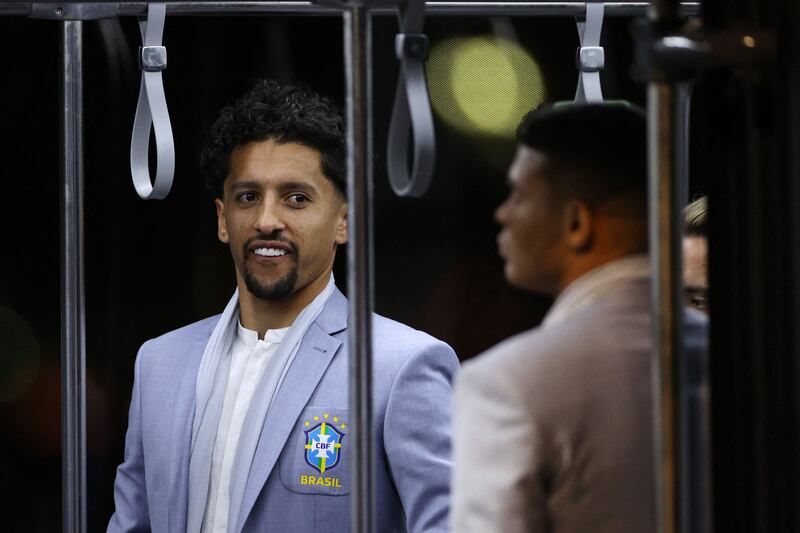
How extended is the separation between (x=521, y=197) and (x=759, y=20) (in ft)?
0.67

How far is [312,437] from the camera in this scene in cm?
187

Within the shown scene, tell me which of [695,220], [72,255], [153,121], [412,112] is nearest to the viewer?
[412,112]

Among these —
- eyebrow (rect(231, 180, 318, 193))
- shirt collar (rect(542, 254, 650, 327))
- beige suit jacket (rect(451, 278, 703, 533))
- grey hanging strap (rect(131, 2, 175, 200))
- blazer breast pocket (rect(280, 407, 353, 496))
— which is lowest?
blazer breast pocket (rect(280, 407, 353, 496))

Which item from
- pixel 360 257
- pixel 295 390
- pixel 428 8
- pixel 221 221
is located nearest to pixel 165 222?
pixel 221 221

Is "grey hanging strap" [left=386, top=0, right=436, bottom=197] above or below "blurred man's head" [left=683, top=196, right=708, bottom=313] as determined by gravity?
above

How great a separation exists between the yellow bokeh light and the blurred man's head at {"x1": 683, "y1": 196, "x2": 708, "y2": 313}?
0.29m

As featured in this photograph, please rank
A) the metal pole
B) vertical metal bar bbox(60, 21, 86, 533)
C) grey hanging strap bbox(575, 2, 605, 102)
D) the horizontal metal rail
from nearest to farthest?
the metal pole
grey hanging strap bbox(575, 2, 605, 102)
the horizontal metal rail
vertical metal bar bbox(60, 21, 86, 533)

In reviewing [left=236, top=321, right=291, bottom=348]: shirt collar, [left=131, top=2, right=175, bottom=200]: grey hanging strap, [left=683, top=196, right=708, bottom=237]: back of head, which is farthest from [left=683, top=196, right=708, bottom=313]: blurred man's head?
[left=131, top=2, right=175, bottom=200]: grey hanging strap

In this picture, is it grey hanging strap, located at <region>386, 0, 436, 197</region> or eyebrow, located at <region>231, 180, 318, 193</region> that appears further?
eyebrow, located at <region>231, 180, 318, 193</region>

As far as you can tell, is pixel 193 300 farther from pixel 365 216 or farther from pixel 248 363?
pixel 365 216

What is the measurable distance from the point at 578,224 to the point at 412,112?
0.59 ft

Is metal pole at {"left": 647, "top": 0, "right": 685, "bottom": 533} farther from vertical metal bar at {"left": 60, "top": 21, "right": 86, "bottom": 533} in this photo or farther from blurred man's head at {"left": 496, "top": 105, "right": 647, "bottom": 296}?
vertical metal bar at {"left": 60, "top": 21, "right": 86, "bottom": 533}

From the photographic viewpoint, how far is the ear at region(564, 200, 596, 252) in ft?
2.97

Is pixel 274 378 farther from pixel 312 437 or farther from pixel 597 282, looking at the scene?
pixel 597 282
